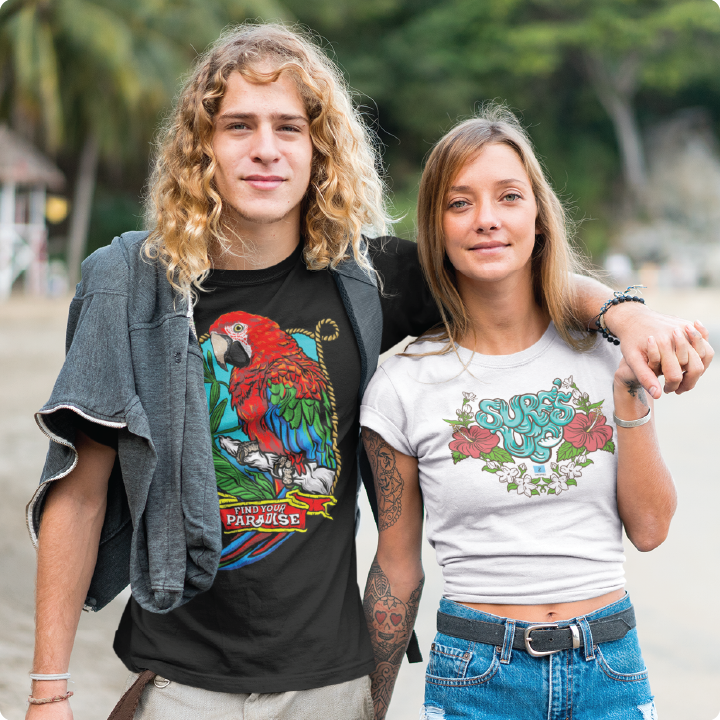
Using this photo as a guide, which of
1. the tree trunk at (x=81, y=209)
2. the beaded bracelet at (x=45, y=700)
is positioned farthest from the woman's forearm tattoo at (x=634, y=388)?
the tree trunk at (x=81, y=209)

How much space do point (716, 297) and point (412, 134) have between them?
497 inches

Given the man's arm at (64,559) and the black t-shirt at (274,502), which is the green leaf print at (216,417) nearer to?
the black t-shirt at (274,502)

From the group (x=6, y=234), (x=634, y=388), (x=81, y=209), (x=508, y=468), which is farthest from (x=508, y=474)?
(x=81, y=209)

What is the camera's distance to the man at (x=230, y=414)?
1.98 m

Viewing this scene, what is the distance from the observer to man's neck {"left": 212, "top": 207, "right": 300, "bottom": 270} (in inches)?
86.7

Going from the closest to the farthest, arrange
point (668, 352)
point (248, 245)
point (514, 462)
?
1. point (668, 352)
2. point (514, 462)
3. point (248, 245)

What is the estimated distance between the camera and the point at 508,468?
2088 millimetres

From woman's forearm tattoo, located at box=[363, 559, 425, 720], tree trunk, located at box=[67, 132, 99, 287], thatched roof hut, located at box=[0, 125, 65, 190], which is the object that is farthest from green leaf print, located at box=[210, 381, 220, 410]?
tree trunk, located at box=[67, 132, 99, 287]

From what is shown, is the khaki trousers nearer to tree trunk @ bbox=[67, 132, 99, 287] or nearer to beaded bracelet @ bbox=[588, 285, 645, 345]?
beaded bracelet @ bbox=[588, 285, 645, 345]

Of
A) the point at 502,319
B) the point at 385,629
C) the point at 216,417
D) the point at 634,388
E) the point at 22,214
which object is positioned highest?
the point at 22,214

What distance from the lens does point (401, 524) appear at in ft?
7.38

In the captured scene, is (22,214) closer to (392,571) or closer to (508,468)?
(392,571)

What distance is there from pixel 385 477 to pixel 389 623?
15.8 inches

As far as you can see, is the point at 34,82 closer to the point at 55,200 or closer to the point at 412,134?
the point at 55,200
